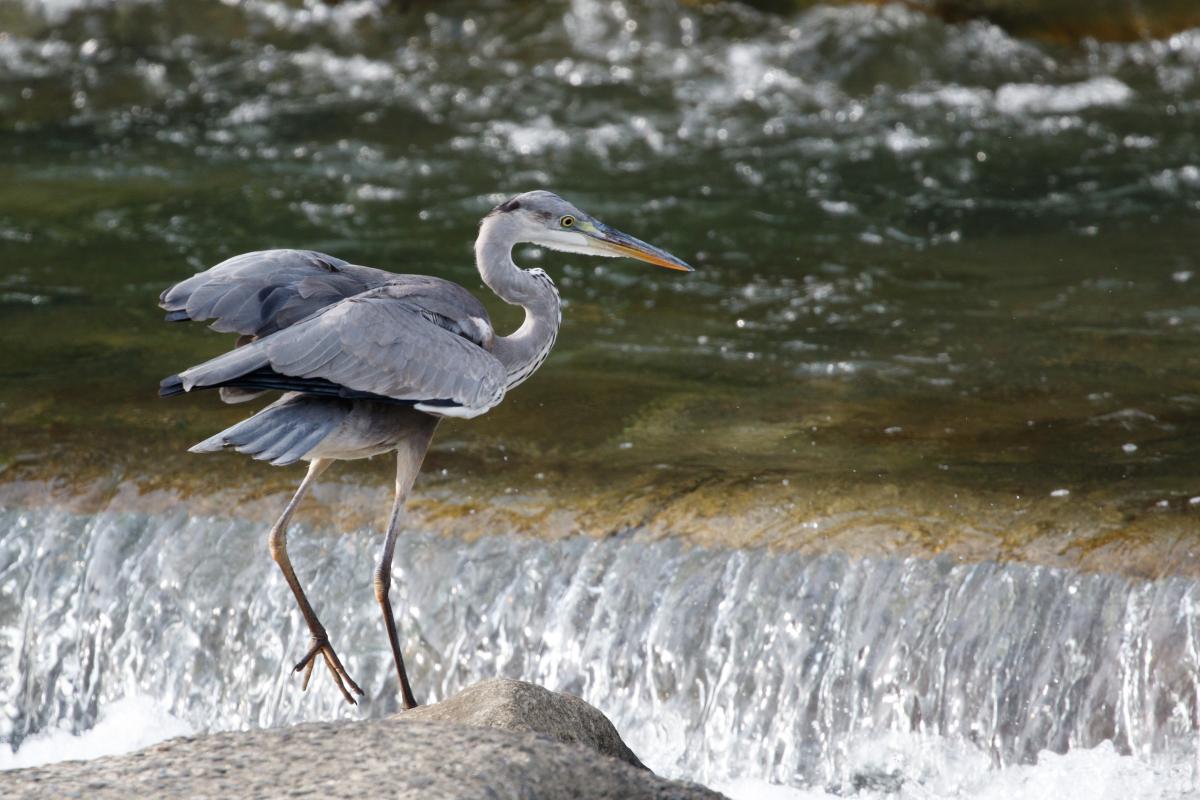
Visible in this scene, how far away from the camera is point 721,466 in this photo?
563 cm

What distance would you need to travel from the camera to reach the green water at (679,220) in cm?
589

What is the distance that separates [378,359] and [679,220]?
4.69 metres

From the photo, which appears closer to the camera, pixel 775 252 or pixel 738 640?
pixel 738 640

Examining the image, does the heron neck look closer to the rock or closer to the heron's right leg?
the heron's right leg

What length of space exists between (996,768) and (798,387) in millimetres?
2014

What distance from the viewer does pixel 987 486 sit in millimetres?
5355

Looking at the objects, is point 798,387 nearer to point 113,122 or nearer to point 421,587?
point 421,587

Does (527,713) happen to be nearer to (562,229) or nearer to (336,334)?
(336,334)

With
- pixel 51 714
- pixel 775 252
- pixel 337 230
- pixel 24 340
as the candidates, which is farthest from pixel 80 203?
pixel 51 714

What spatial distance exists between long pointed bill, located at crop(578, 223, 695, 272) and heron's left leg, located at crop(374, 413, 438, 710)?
812mm

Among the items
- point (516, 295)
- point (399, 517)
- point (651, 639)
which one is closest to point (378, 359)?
point (399, 517)

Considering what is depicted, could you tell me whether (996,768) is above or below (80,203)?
below

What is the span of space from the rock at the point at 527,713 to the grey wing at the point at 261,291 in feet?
3.87

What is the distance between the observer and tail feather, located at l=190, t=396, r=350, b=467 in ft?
14.2
